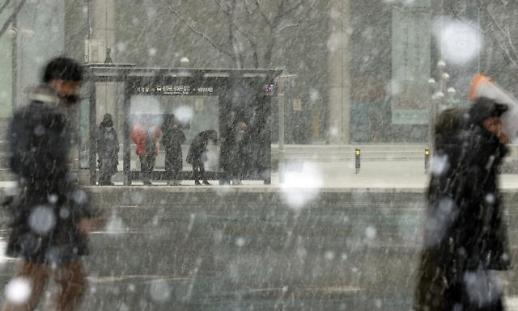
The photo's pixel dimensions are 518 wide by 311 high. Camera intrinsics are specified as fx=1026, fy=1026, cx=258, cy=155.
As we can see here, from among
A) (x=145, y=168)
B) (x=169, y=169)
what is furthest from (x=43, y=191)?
(x=169, y=169)

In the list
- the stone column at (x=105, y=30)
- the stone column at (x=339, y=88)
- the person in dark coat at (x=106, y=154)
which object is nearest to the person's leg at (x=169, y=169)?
the person in dark coat at (x=106, y=154)

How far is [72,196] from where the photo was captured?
219 inches

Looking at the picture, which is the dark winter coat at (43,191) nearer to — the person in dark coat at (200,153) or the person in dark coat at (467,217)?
the person in dark coat at (467,217)

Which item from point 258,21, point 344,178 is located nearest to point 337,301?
point 344,178

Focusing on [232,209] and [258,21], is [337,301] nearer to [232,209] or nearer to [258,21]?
[232,209]

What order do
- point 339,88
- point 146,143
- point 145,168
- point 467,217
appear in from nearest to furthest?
point 467,217 → point 146,143 → point 145,168 → point 339,88

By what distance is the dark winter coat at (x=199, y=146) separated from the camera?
25.0 meters

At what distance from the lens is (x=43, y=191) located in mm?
5531

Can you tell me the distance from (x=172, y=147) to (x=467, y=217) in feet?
66.1

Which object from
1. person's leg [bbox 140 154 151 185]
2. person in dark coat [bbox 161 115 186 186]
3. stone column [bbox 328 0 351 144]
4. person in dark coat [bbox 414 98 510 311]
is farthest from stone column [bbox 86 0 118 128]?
person in dark coat [bbox 414 98 510 311]

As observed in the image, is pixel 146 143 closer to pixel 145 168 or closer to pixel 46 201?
pixel 145 168

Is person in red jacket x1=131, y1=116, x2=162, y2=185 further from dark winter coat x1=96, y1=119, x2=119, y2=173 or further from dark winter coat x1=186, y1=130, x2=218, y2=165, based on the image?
dark winter coat x1=186, y1=130, x2=218, y2=165

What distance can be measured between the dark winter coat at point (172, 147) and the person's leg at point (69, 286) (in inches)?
772

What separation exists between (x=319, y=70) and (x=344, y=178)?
83.1ft
